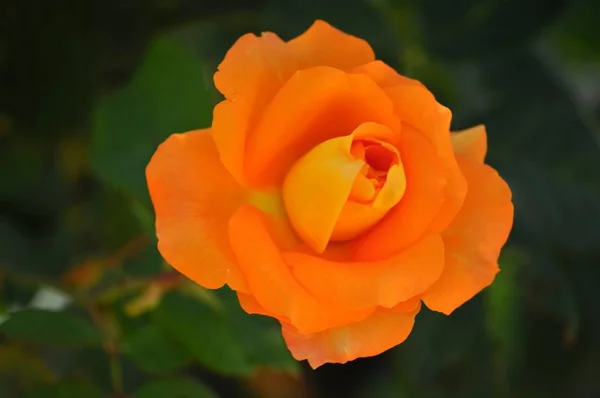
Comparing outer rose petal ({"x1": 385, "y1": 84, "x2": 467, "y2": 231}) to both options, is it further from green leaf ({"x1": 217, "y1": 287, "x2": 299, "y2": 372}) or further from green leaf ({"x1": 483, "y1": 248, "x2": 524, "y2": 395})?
green leaf ({"x1": 483, "y1": 248, "x2": 524, "y2": 395})

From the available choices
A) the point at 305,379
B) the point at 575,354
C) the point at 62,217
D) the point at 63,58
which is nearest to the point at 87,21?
the point at 63,58

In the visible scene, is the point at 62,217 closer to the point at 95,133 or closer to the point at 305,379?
the point at 95,133

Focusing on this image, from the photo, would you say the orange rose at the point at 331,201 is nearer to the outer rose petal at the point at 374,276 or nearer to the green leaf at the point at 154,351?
the outer rose petal at the point at 374,276

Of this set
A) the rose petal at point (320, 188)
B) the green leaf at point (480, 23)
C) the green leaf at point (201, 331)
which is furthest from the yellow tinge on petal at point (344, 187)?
the green leaf at point (480, 23)

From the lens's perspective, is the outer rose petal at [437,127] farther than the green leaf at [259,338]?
No

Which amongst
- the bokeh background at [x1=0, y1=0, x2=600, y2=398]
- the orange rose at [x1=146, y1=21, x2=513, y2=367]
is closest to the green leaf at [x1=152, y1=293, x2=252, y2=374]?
the bokeh background at [x1=0, y1=0, x2=600, y2=398]

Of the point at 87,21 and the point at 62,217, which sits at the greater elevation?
the point at 87,21

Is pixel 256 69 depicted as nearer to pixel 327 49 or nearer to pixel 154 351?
pixel 327 49
